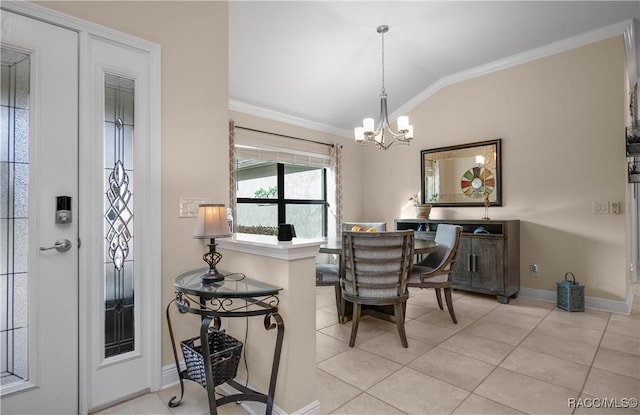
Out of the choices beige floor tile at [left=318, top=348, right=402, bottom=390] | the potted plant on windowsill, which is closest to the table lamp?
beige floor tile at [left=318, top=348, right=402, bottom=390]

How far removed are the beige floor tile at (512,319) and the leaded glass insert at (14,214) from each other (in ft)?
11.7

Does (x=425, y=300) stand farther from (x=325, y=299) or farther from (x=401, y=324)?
(x=401, y=324)

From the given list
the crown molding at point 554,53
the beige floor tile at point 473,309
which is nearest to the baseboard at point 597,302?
the beige floor tile at point 473,309

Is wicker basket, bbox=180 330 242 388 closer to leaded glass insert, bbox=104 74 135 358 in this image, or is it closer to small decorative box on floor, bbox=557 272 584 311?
leaded glass insert, bbox=104 74 135 358

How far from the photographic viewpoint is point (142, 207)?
193 cm

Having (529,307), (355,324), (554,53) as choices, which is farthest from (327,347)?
(554,53)

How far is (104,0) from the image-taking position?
1.81 meters

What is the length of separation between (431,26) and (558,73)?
1.67 metres

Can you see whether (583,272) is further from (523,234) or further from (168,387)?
(168,387)

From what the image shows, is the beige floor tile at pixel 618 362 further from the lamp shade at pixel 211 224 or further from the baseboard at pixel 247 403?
the lamp shade at pixel 211 224

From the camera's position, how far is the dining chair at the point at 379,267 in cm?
252

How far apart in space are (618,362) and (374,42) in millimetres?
3639

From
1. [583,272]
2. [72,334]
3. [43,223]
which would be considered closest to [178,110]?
[43,223]

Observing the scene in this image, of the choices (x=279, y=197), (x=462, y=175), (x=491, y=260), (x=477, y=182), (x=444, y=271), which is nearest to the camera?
(x=444, y=271)
